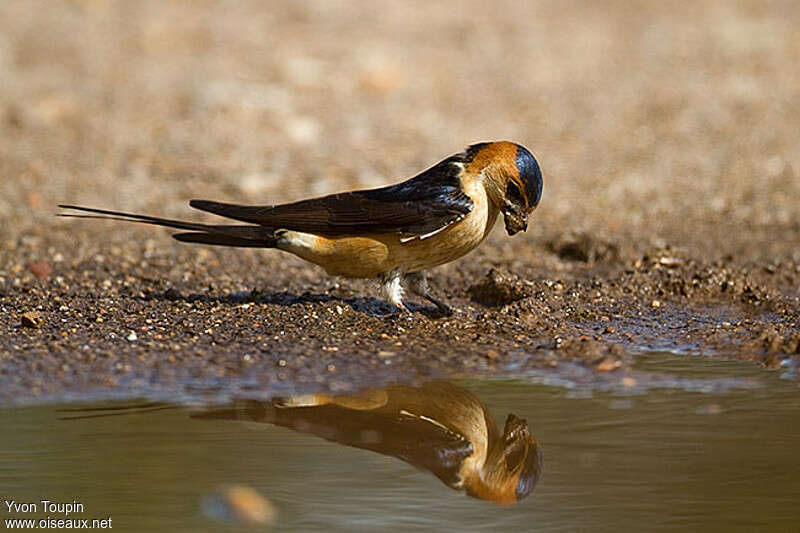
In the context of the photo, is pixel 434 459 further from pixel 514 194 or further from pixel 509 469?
pixel 514 194

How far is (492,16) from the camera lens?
12.1 meters

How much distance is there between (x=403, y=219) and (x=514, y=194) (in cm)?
52

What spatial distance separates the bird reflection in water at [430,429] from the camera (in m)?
3.80

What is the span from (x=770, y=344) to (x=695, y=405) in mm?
890

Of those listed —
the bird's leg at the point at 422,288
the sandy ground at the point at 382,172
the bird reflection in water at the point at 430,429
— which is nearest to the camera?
the bird reflection in water at the point at 430,429

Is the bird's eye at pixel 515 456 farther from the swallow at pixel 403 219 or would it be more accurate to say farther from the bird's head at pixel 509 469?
the swallow at pixel 403 219

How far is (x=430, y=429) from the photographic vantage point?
4.24 meters

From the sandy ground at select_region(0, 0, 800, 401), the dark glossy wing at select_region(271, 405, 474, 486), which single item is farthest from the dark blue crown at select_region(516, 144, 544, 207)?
the dark glossy wing at select_region(271, 405, 474, 486)

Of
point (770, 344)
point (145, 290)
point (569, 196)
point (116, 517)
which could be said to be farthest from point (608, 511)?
point (569, 196)

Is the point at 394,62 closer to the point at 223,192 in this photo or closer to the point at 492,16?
the point at 492,16

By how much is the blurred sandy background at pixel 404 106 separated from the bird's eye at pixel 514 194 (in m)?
2.04

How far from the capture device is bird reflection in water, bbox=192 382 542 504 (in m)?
3.80

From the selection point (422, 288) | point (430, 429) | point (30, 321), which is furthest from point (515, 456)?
point (30, 321)

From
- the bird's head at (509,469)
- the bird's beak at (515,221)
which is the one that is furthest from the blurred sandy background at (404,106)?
the bird's head at (509,469)
